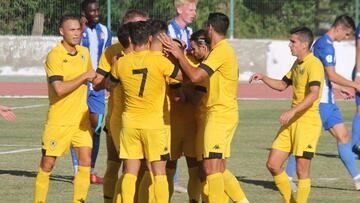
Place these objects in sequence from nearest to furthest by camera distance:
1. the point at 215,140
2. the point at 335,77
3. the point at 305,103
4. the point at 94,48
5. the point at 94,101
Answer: the point at 215,140 < the point at 305,103 < the point at 335,77 < the point at 94,101 < the point at 94,48

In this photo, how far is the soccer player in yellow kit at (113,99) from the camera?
10.8 metres

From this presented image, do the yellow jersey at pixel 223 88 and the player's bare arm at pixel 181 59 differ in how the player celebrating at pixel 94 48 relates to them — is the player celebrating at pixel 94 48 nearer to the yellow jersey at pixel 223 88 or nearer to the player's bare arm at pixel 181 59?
the yellow jersey at pixel 223 88

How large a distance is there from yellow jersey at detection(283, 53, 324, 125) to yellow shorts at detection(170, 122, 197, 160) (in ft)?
3.90

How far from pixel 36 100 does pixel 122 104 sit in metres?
15.7

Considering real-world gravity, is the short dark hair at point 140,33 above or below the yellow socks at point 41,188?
above

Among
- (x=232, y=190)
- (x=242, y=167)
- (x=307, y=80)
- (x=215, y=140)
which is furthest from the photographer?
(x=242, y=167)

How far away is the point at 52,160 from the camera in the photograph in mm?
11602

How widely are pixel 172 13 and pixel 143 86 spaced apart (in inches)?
851

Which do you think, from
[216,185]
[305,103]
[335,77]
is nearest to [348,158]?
[335,77]

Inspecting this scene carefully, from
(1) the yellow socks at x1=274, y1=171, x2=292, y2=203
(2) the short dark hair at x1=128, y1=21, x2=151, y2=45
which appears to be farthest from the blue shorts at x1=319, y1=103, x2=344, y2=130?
(2) the short dark hair at x1=128, y1=21, x2=151, y2=45

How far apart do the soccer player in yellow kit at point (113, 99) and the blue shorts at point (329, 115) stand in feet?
10.8

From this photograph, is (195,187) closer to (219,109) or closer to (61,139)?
(219,109)

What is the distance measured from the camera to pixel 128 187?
10.6 meters

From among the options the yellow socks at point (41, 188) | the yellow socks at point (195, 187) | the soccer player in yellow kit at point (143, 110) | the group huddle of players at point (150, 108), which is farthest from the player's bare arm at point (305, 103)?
the yellow socks at point (41, 188)
